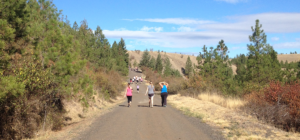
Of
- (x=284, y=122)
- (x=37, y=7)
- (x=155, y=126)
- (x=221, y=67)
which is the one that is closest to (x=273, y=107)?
(x=284, y=122)

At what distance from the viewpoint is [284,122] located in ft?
40.3

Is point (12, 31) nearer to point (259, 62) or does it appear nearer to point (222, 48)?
point (259, 62)

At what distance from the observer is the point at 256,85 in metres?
23.0

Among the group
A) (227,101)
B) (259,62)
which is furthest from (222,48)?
(227,101)

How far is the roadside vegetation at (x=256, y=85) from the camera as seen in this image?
12633mm

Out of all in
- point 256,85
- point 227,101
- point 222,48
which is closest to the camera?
point 227,101

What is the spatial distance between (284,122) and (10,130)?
12.4 m

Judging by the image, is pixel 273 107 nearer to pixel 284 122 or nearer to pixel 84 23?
pixel 284 122

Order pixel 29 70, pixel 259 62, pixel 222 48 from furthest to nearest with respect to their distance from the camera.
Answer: pixel 222 48, pixel 259 62, pixel 29 70

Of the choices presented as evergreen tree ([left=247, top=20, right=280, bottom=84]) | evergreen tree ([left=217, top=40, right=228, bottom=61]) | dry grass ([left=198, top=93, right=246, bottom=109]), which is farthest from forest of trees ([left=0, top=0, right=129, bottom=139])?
evergreen tree ([left=217, top=40, right=228, bottom=61])

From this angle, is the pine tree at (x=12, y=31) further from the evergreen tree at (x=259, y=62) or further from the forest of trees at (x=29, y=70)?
the evergreen tree at (x=259, y=62)

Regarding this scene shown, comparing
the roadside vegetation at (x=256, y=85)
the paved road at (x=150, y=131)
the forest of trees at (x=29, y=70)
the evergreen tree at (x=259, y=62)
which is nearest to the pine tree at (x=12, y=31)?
the forest of trees at (x=29, y=70)

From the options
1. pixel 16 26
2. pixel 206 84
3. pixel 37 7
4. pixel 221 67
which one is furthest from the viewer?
pixel 221 67

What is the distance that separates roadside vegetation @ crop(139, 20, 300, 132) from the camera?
1263 cm
